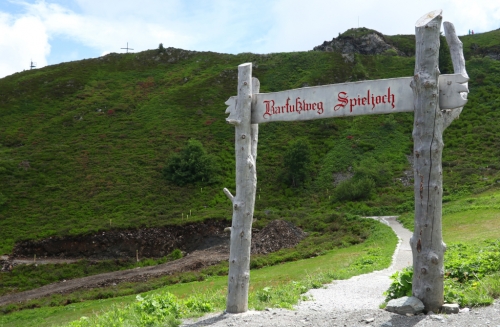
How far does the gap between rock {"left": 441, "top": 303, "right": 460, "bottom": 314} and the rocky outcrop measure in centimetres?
9360

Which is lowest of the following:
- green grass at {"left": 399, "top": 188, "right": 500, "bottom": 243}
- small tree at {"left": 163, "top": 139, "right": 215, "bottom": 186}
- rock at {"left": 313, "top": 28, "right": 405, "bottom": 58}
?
green grass at {"left": 399, "top": 188, "right": 500, "bottom": 243}

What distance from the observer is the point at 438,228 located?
6941mm

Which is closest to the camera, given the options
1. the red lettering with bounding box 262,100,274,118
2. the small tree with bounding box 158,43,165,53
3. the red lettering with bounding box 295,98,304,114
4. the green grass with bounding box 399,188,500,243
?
the red lettering with bounding box 295,98,304,114

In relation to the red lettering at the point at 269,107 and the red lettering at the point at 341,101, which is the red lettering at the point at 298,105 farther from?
the red lettering at the point at 341,101

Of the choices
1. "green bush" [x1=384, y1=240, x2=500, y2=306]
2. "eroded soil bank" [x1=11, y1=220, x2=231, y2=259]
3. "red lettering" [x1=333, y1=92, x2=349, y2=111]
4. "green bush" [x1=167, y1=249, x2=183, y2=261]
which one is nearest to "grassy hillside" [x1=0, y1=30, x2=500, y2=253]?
"eroded soil bank" [x1=11, y1=220, x2=231, y2=259]

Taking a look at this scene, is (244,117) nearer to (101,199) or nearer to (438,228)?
(438,228)

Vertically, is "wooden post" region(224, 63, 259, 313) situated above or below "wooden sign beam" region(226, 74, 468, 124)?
below

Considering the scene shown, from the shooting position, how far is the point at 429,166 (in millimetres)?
6961

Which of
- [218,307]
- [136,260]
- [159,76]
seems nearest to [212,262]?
[136,260]

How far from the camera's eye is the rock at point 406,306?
6.90 meters

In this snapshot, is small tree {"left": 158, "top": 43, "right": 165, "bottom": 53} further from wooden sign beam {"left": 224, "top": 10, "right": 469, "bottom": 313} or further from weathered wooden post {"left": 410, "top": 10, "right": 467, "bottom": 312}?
weathered wooden post {"left": 410, "top": 10, "right": 467, "bottom": 312}

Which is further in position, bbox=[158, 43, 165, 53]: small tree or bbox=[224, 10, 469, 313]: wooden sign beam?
bbox=[158, 43, 165, 53]: small tree

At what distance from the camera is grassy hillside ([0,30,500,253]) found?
1615 inches

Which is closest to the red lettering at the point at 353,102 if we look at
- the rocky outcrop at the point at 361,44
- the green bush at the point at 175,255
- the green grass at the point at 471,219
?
the green grass at the point at 471,219
